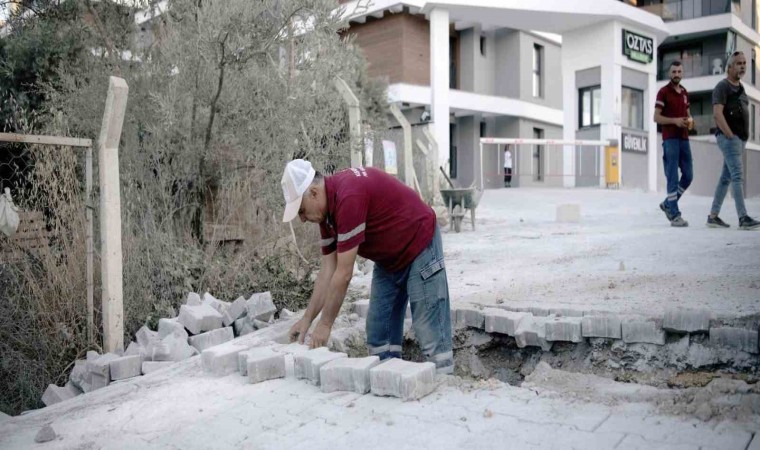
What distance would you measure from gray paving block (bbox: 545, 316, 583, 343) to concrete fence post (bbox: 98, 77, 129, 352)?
3.23m

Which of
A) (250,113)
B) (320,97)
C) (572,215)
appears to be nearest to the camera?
(250,113)

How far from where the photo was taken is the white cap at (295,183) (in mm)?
3473

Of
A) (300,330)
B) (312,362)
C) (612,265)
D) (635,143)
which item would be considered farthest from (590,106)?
(312,362)

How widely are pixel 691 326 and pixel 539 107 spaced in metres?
22.3

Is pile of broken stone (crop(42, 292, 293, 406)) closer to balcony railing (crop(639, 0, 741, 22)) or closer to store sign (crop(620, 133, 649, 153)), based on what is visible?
store sign (crop(620, 133, 649, 153))

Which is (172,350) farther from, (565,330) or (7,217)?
(565,330)

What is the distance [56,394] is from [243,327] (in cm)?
142

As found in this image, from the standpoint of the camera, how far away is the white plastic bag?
16.0 feet

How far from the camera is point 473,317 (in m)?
4.54

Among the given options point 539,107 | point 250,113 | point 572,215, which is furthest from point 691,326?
point 539,107

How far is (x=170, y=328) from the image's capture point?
480 centimetres

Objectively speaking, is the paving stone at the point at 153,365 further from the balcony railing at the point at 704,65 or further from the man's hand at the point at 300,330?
the balcony railing at the point at 704,65

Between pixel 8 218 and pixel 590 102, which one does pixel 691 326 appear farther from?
pixel 590 102

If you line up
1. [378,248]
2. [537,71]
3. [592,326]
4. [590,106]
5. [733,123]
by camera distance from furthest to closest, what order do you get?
[537,71], [590,106], [733,123], [592,326], [378,248]
